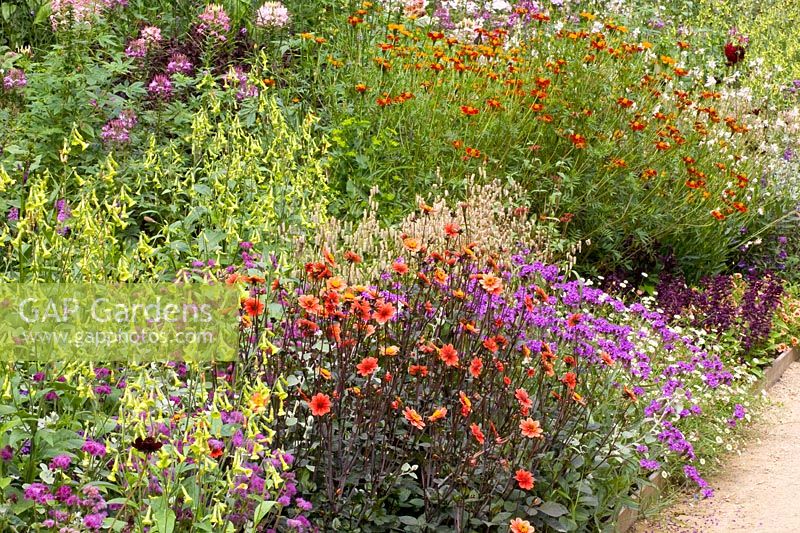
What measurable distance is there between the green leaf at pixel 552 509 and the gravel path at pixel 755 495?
0.88 meters

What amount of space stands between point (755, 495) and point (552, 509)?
1.61 meters

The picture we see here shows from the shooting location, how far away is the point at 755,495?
4.68 metres

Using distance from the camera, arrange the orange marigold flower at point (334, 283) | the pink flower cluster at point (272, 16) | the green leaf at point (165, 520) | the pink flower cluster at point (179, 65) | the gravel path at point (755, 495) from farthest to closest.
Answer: the pink flower cluster at point (272, 16) → the pink flower cluster at point (179, 65) → the gravel path at point (755, 495) → the orange marigold flower at point (334, 283) → the green leaf at point (165, 520)

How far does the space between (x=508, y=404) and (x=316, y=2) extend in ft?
14.2

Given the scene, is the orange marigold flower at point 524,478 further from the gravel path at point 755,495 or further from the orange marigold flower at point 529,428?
the gravel path at point 755,495

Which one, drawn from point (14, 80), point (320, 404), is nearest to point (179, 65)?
point (14, 80)

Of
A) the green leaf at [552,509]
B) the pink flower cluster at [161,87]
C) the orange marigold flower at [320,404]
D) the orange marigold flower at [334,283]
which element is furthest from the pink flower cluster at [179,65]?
the green leaf at [552,509]

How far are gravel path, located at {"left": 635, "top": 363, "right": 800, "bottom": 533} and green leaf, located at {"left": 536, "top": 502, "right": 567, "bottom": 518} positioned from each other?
0.88 metres

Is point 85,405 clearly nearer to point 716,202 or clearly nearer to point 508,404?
point 508,404

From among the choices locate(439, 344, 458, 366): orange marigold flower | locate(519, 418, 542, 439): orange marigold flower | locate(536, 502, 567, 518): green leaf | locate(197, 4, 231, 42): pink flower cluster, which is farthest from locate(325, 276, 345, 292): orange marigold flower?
locate(197, 4, 231, 42): pink flower cluster

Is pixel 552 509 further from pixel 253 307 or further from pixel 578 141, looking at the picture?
pixel 578 141

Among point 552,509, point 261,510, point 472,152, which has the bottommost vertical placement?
point 552,509

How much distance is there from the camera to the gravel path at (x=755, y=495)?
4.35 meters

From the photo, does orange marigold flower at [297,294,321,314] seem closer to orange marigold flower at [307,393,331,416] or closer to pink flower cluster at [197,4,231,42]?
orange marigold flower at [307,393,331,416]
